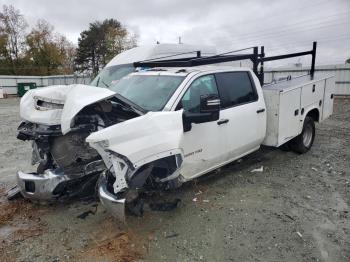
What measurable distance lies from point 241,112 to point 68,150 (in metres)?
2.61

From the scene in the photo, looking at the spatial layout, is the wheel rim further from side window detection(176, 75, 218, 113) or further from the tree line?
the tree line

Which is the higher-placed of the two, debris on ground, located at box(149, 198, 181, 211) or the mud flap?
the mud flap

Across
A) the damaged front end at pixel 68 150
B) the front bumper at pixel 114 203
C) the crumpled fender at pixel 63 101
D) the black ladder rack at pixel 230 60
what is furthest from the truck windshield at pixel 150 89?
the front bumper at pixel 114 203

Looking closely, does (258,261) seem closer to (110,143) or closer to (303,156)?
(110,143)

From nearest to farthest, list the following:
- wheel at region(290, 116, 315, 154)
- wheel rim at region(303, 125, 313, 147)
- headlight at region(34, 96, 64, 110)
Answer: headlight at region(34, 96, 64, 110)
wheel at region(290, 116, 315, 154)
wheel rim at region(303, 125, 313, 147)

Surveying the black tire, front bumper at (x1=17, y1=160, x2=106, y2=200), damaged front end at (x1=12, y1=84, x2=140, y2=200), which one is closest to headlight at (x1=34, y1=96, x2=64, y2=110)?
damaged front end at (x1=12, y1=84, x2=140, y2=200)

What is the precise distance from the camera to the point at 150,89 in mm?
4559

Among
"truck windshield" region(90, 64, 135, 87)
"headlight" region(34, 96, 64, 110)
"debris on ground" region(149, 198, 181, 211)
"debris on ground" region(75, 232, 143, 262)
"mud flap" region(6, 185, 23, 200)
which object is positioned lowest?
"debris on ground" region(75, 232, 143, 262)

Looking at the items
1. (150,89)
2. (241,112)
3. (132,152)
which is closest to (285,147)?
(241,112)

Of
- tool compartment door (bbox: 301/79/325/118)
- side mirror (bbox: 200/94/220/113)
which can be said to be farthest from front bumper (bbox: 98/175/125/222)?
tool compartment door (bbox: 301/79/325/118)

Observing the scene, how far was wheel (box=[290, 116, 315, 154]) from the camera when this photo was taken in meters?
6.48

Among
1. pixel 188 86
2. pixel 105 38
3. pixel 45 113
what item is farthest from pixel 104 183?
pixel 105 38

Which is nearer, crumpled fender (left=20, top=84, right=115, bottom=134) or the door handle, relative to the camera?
crumpled fender (left=20, top=84, right=115, bottom=134)

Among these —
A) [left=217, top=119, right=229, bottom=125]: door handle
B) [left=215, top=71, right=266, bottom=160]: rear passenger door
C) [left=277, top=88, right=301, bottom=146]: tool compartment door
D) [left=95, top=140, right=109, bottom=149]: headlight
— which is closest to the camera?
[left=95, top=140, right=109, bottom=149]: headlight
